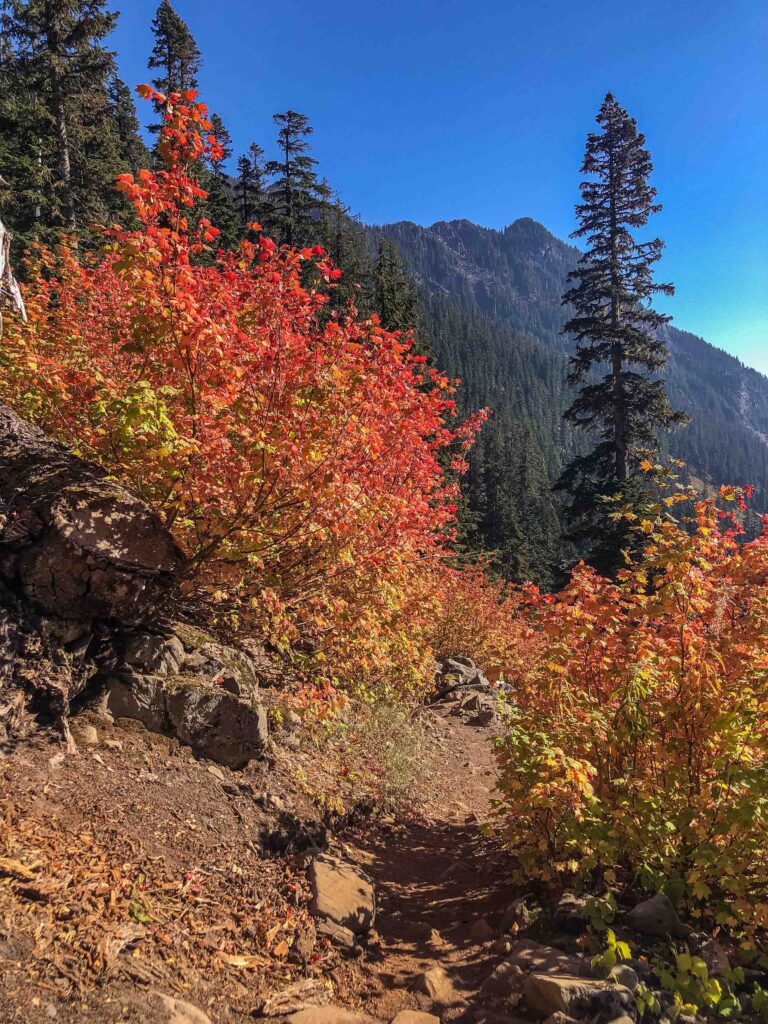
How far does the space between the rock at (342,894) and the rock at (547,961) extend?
1.04 meters

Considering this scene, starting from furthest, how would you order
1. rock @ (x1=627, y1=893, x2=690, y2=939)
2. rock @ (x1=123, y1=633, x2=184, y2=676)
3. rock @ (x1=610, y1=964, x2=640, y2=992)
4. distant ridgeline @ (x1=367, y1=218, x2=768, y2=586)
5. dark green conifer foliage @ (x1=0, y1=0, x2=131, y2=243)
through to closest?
distant ridgeline @ (x1=367, y1=218, x2=768, y2=586), dark green conifer foliage @ (x1=0, y1=0, x2=131, y2=243), rock @ (x1=123, y1=633, x2=184, y2=676), rock @ (x1=627, y1=893, x2=690, y2=939), rock @ (x1=610, y1=964, x2=640, y2=992)

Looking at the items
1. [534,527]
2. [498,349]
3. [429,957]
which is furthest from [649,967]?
[498,349]

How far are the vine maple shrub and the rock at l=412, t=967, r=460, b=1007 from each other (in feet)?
8.45

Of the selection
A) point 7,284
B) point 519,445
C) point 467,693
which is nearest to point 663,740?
point 467,693

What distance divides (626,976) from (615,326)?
737 inches

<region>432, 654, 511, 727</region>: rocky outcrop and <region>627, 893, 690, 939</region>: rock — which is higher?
<region>627, 893, 690, 939</region>: rock

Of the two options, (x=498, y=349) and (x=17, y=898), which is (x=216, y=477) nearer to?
(x=17, y=898)

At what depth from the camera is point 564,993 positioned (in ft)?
8.76

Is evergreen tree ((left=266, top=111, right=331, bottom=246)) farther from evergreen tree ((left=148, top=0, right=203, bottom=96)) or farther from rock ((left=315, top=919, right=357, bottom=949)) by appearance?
rock ((left=315, top=919, right=357, bottom=949))

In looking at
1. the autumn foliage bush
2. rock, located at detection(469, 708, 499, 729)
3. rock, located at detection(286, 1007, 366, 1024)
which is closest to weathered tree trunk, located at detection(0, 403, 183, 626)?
rock, located at detection(286, 1007, 366, 1024)

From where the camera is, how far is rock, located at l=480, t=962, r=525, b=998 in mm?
2949

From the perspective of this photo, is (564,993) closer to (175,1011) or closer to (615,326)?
(175,1011)

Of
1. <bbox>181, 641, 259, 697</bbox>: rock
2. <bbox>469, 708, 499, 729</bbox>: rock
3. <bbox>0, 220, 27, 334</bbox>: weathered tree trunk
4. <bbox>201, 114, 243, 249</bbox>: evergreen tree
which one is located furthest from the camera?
<bbox>201, 114, 243, 249</bbox>: evergreen tree

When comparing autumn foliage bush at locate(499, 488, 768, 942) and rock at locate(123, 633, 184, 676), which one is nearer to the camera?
autumn foliage bush at locate(499, 488, 768, 942)
